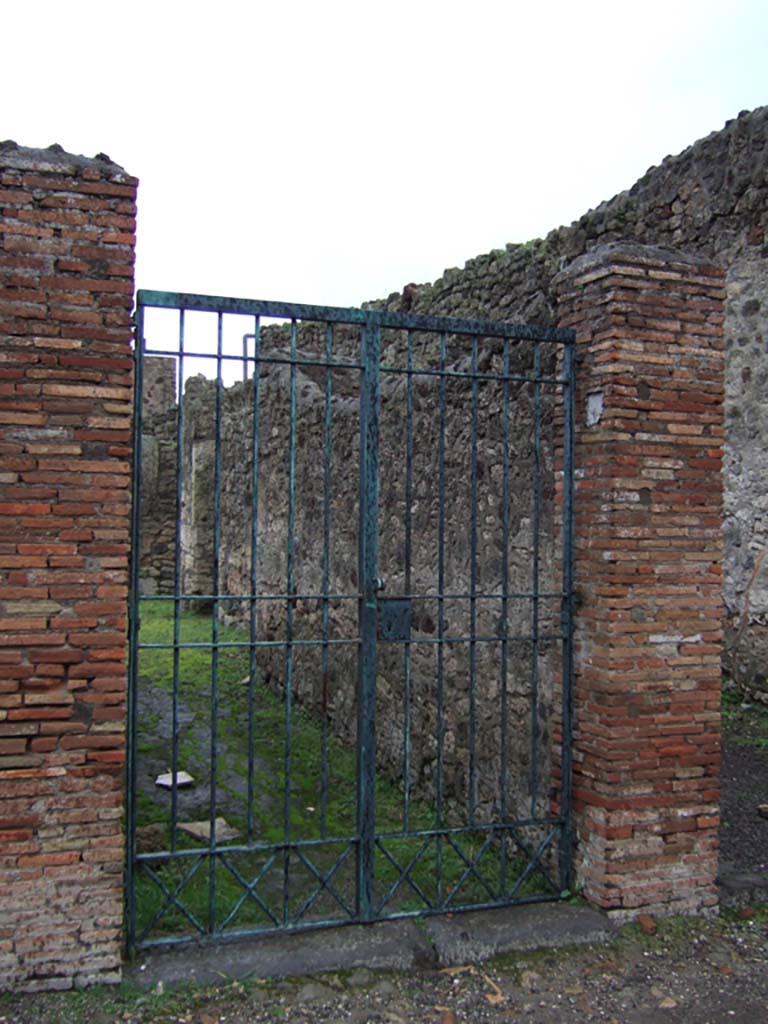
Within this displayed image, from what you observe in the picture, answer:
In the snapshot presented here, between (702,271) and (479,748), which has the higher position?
(702,271)

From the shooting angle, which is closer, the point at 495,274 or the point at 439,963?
the point at 439,963

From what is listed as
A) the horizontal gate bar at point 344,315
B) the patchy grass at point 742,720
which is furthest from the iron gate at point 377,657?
the patchy grass at point 742,720

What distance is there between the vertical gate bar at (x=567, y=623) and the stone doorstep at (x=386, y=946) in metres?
0.33

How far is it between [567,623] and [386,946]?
1.69 m

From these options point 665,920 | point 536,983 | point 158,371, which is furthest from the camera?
point 158,371

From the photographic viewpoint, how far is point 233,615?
1279 cm

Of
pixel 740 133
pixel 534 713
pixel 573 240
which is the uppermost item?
pixel 740 133

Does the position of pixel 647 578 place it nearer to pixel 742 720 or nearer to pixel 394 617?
pixel 394 617

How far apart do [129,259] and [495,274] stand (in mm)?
3275

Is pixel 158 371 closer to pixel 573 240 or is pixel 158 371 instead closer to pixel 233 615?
pixel 233 615

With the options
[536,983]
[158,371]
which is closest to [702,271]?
[536,983]

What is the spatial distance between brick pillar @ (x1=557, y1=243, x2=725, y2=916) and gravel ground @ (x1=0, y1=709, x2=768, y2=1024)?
264 millimetres

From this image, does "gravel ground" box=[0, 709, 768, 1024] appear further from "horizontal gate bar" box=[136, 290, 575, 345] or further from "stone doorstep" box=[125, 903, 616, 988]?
"horizontal gate bar" box=[136, 290, 575, 345]

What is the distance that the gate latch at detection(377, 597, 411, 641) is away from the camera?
4.13m
